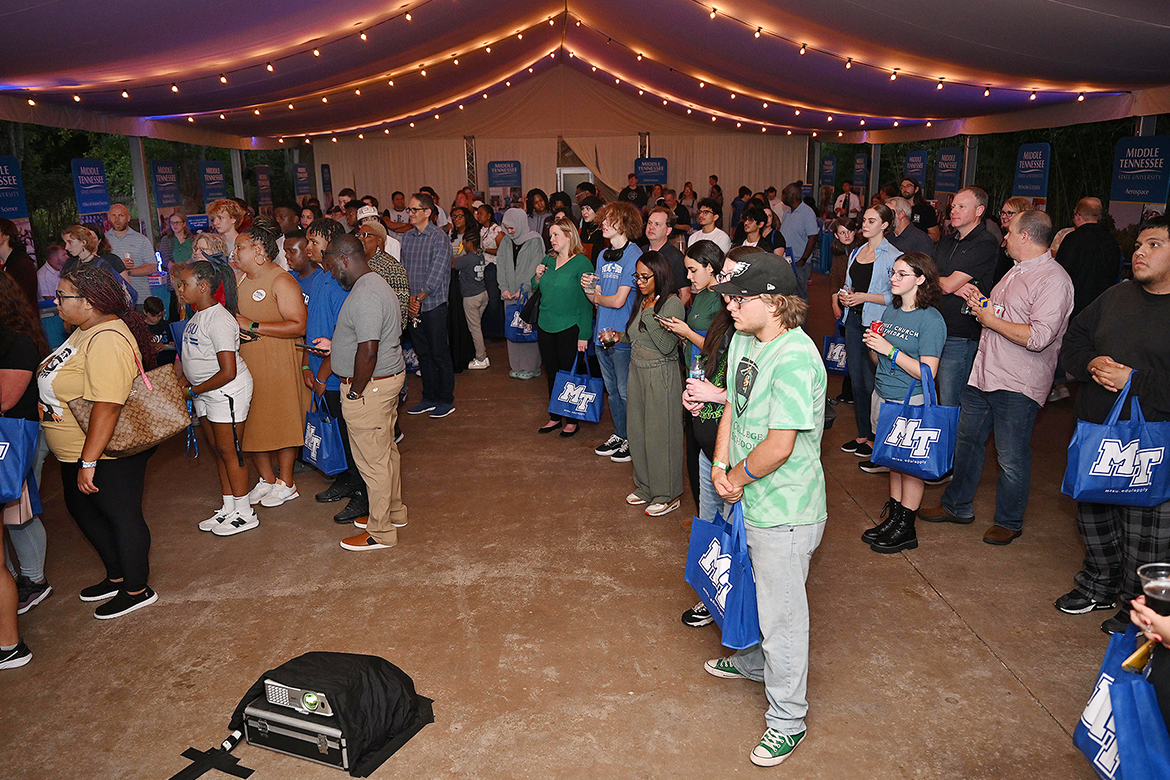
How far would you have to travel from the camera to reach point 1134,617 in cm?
186

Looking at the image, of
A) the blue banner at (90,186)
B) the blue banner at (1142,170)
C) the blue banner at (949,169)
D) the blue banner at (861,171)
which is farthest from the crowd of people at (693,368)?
the blue banner at (861,171)

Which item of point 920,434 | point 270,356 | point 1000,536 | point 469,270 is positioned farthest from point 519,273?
point 1000,536

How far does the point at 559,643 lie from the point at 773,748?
1080 millimetres

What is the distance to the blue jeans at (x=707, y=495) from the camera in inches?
142

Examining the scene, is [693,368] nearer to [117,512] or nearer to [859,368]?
[859,368]

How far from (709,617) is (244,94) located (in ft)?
27.0

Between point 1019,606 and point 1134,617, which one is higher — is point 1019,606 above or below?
below

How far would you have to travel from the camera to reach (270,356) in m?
4.88

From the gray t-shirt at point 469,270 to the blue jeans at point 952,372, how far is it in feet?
15.9

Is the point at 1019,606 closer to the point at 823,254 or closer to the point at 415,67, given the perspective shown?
the point at 415,67

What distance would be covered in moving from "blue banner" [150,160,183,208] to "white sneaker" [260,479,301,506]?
711 cm

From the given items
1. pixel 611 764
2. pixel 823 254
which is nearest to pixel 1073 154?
pixel 823 254

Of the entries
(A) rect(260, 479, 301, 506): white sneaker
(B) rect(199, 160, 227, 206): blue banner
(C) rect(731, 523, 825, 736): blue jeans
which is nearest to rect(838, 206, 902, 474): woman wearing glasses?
(C) rect(731, 523, 825, 736): blue jeans

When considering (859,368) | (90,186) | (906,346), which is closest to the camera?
(906,346)
